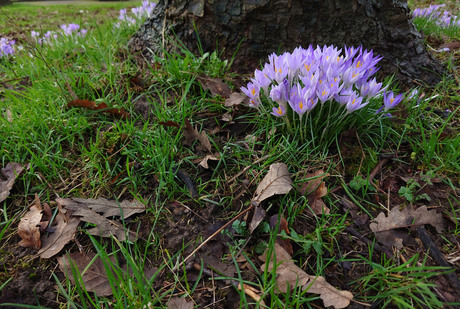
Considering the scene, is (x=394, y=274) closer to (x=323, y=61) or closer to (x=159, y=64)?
(x=323, y=61)

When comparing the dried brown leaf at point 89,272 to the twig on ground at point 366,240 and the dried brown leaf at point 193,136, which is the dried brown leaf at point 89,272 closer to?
the dried brown leaf at point 193,136

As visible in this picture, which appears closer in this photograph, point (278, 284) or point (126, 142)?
point (278, 284)

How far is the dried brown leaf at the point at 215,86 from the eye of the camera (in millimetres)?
2414

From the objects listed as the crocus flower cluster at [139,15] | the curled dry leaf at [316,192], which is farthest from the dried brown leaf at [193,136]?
the crocus flower cluster at [139,15]

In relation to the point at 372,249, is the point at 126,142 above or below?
above

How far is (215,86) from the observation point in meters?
2.45

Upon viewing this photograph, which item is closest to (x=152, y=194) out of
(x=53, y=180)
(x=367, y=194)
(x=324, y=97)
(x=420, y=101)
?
(x=53, y=180)

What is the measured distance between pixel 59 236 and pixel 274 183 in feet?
3.99

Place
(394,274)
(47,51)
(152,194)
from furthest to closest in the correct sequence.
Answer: (47,51) → (152,194) → (394,274)

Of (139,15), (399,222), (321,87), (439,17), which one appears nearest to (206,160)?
(321,87)

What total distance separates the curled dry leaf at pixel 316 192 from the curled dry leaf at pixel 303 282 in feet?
1.14

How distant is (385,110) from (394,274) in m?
0.98

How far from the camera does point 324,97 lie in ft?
5.78

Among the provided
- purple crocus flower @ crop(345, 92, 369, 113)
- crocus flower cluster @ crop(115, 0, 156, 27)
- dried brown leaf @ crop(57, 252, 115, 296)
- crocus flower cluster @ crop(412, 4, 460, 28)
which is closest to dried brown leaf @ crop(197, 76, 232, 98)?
purple crocus flower @ crop(345, 92, 369, 113)
